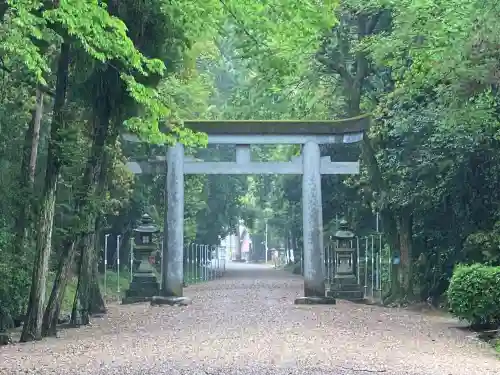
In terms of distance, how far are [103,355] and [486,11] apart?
25.2 ft

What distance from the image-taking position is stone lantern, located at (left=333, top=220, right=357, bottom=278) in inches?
1045

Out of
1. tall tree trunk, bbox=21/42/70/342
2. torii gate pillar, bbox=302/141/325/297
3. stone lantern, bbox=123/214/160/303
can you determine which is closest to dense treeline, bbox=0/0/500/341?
tall tree trunk, bbox=21/42/70/342

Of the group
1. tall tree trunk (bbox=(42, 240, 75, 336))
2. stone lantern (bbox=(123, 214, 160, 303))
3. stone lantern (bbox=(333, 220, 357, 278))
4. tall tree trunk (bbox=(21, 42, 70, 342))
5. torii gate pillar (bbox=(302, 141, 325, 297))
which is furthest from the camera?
stone lantern (bbox=(333, 220, 357, 278))

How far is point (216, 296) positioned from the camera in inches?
1033

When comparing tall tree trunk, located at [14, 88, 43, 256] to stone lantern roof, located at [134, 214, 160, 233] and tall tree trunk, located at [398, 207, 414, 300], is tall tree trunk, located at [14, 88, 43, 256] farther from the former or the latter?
tall tree trunk, located at [398, 207, 414, 300]

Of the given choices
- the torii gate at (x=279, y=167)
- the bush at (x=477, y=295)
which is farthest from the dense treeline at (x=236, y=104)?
the bush at (x=477, y=295)

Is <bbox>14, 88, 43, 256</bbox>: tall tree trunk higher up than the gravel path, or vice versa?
<bbox>14, 88, 43, 256</bbox>: tall tree trunk

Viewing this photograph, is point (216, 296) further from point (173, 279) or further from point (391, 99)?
point (391, 99)

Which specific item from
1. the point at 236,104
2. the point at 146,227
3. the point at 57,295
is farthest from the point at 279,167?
the point at 57,295

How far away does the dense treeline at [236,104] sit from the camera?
13.9 m

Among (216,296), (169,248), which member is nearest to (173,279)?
(169,248)

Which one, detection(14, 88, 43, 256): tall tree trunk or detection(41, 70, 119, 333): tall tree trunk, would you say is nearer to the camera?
detection(41, 70, 119, 333): tall tree trunk

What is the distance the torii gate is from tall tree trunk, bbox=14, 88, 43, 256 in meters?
5.99

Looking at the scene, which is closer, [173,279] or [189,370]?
[189,370]
